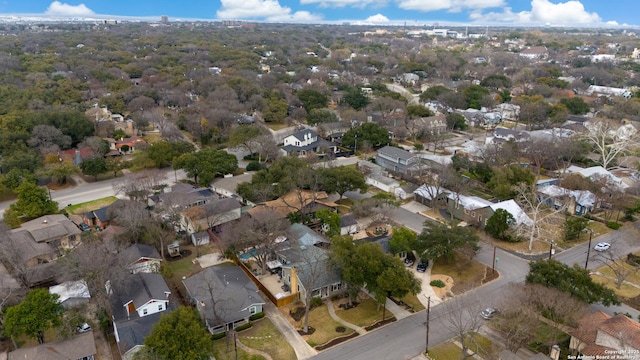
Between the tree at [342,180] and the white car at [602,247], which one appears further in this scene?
the tree at [342,180]

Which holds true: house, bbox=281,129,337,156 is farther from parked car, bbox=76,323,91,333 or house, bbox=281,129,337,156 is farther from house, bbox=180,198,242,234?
parked car, bbox=76,323,91,333

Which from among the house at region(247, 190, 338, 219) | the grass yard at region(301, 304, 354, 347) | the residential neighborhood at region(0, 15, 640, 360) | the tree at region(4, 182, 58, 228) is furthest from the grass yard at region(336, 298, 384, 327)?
the tree at region(4, 182, 58, 228)

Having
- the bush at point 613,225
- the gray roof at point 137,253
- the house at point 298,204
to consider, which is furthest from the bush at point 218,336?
the bush at point 613,225

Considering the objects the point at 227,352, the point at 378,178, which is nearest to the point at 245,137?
the point at 378,178

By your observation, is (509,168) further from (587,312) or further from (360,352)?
(360,352)

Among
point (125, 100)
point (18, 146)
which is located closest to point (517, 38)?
point (125, 100)

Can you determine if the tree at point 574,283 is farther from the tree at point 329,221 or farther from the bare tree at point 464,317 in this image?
the tree at point 329,221

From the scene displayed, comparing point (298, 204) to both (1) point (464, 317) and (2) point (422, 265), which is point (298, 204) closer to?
(2) point (422, 265)
